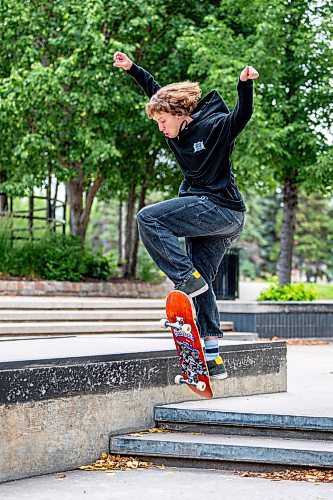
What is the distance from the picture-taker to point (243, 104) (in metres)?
5.52

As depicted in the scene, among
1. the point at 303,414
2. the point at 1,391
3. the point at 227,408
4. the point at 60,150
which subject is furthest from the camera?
the point at 60,150

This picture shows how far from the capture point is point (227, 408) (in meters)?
6.09

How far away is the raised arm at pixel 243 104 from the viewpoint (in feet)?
17.6

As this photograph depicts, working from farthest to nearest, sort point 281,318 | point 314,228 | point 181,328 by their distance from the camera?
point 314,228 → point 281,318 → point 181,328

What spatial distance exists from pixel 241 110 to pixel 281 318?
11.2m

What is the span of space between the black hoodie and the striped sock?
0.95 m

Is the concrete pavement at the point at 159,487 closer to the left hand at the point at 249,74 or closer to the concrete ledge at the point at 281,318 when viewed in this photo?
the left hand at the point at 249,74

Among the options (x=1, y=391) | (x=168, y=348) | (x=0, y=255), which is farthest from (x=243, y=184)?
(x=1, y=391)

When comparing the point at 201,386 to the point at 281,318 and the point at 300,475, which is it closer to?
the point at 300,475

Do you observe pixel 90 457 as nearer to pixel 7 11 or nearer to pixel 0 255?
pixel 0 255

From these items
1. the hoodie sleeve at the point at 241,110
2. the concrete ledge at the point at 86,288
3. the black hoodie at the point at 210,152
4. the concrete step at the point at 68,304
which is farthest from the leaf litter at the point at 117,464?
the concrete ledge at the point at 86,288

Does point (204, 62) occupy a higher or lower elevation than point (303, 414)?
higher

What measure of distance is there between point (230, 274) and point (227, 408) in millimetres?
12257

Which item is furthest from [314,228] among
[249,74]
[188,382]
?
[249,74]
